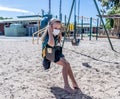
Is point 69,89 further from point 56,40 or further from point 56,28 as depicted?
point 56,28

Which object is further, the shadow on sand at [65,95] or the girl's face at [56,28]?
the girl's face at [56,28]

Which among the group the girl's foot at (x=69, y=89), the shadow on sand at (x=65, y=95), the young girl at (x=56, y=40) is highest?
the young girl at (x=56, y=40)

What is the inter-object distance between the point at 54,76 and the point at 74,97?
4.36 ft

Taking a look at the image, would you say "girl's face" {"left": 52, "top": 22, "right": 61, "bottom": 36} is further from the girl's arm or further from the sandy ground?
the sandy ground

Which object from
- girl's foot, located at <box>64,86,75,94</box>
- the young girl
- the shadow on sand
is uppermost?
the young girl

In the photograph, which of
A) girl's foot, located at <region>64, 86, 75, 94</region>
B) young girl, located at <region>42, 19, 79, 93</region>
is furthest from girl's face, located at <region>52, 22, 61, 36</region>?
girl's foot, located at <region>64, 86, 75, 94</region>

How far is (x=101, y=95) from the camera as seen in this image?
455 centimetres

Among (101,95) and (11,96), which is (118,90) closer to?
(101,95)

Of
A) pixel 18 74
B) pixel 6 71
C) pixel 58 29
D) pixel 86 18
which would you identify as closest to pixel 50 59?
pixel 58 29

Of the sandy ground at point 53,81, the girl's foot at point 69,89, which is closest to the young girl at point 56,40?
the girl's foot at point 69,89

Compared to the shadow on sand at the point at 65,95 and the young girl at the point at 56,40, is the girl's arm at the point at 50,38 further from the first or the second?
the shadow on sand at the point at 65,95

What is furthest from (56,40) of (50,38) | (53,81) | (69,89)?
(53,81)

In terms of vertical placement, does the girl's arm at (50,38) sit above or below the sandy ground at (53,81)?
above

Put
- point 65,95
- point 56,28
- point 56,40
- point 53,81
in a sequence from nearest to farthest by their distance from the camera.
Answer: point 65,95 → point 56,28 → point 56,40 → point 53,81
